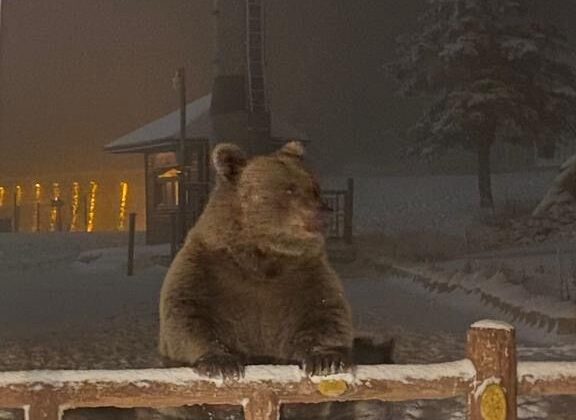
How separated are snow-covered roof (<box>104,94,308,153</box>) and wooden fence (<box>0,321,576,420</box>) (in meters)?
1.79

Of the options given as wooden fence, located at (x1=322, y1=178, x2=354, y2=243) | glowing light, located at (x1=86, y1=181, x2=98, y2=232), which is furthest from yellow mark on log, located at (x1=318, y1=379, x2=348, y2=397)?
glowing light, located at (x1=86, y1=181, x2=98, y2=232)

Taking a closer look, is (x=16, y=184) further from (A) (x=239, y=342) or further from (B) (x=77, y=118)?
(A) (x=239, y=342)

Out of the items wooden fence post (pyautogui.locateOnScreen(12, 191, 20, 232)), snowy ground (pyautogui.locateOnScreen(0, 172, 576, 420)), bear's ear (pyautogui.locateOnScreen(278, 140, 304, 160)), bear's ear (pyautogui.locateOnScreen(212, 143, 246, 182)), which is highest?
bear's ear (pyautogui.locateOnScreen(278, 140, 304, 160))

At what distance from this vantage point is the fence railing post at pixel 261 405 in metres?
1.16

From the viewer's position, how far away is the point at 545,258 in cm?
314

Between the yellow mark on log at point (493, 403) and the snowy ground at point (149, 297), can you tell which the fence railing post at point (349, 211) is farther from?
the yellow mark on log at point (493, 403)

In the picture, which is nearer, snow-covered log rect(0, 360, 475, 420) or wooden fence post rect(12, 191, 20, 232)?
snow-covered log rect(0, 360, 475, 420)

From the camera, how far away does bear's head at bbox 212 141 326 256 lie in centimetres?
145

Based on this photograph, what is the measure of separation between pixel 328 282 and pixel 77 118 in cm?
198

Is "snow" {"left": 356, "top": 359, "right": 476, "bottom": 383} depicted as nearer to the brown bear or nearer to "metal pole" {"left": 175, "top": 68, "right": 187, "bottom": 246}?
the brown bear

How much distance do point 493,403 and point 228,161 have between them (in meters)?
0.65

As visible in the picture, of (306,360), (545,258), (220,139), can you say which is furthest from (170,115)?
(306,360)

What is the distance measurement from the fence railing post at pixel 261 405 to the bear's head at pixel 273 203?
36cm

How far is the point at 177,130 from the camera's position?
3021 millimetres
